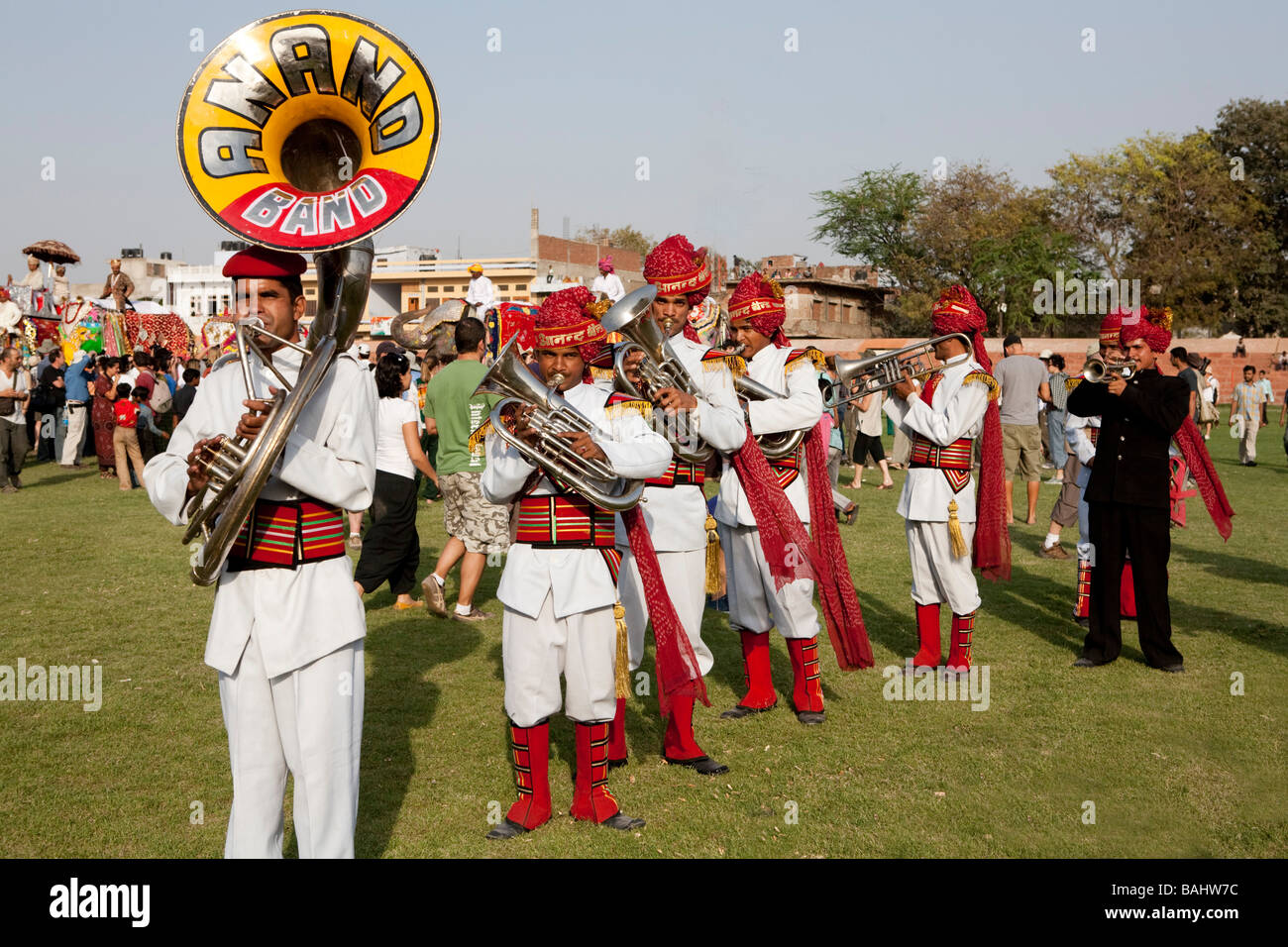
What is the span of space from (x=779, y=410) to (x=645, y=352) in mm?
1232

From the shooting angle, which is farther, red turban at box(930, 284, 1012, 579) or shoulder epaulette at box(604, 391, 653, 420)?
red turban at box(930, 284, 1012, 579)

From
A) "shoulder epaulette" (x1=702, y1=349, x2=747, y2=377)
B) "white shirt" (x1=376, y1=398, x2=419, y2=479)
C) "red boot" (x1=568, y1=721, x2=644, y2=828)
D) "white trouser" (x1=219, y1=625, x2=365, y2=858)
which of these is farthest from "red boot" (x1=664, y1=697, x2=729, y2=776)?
"white shirt" (x1=376, y1=398, x2=419, y2=479)

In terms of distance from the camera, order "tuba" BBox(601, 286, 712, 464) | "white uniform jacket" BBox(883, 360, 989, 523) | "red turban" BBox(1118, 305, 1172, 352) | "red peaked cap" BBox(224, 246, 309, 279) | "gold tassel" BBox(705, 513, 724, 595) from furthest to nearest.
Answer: "red turban" BBox(1118, 305, 1172, 352), "white uniform jacket" BBox(883, 360, 989, 523), "gold tassel" BBox(705, 513, 724, 595), "tuba" BBox(601, 286, 712, 464), "red peaked cap" BBox(224, 246, 309, 279)

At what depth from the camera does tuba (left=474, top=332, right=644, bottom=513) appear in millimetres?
4562

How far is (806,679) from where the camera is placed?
21.9 feet

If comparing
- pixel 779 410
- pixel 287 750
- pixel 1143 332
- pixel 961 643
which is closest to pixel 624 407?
pixel 779 410

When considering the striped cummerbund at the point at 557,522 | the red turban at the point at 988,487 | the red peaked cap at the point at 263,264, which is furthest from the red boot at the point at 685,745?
the red peaked cap at the point at 263,264

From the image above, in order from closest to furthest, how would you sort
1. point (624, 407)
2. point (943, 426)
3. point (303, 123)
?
point (303, 123)
point (624, 407)
point (943, 426)

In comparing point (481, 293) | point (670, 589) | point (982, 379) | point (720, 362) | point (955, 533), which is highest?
point (481, 293)

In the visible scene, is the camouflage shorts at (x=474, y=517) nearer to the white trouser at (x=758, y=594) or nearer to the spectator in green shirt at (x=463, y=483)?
the spectator in green shirt at (x=463, y=483)

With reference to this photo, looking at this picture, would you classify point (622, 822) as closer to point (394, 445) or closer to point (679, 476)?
point (679, 476)

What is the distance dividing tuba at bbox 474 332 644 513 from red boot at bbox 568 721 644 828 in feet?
3.83

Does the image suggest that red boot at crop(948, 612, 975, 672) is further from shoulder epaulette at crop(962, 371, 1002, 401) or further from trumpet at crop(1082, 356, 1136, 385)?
trumpet at crop(1082, 356, 1136, 385)
